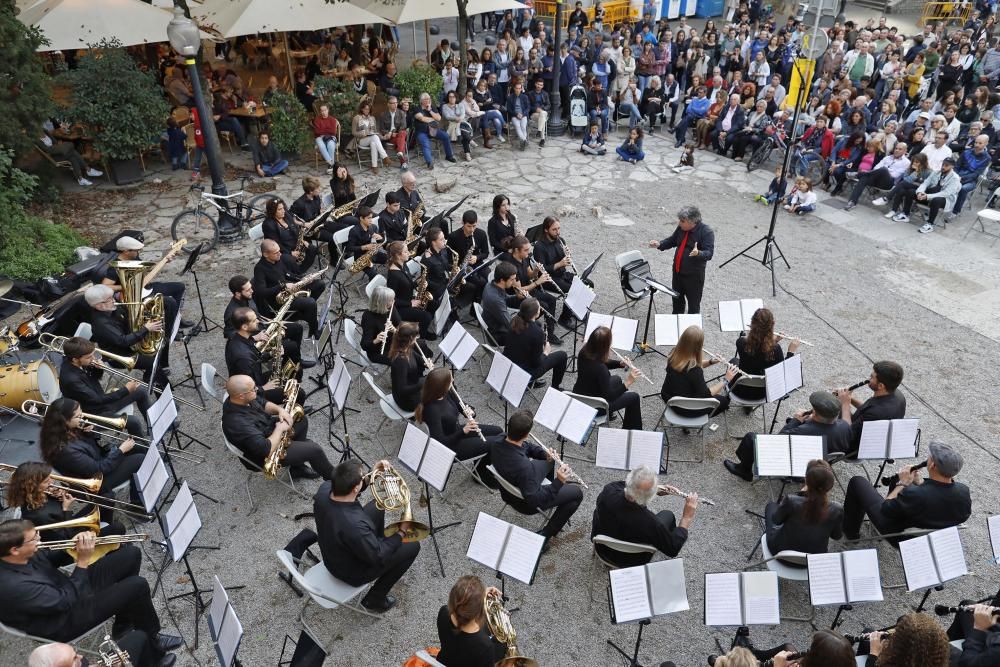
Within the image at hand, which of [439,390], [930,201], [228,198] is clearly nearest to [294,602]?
[439,390]

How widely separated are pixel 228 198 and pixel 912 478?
967 centimetres

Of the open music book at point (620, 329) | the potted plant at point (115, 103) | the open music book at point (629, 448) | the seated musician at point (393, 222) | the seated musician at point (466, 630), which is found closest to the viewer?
the seated musician at point (466, 630)

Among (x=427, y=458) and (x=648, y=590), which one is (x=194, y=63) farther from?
(x=648, y=590)

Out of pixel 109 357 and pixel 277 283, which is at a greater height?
pixel 277 283

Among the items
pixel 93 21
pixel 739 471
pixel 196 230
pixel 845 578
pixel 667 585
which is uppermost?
pixel 93 21

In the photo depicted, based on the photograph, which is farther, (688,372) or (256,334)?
(256,334)

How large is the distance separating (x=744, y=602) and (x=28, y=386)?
6.63 metres

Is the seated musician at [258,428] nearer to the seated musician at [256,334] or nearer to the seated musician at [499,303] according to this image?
the seated musician at [256,334]

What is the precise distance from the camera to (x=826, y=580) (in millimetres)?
4762

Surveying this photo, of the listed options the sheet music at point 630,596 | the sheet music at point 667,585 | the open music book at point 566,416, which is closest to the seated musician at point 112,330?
the open music book at point 566,416

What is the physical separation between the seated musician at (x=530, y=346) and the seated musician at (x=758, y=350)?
185 centimetres

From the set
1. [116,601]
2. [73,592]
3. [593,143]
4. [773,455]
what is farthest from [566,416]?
[593,143]

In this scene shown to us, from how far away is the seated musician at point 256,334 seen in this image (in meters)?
7.24

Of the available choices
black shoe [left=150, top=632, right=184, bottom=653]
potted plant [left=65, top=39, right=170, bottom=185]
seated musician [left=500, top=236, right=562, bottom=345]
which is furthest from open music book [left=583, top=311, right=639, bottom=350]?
potted plant [left=65, top=39, right=170, bottom=185]
